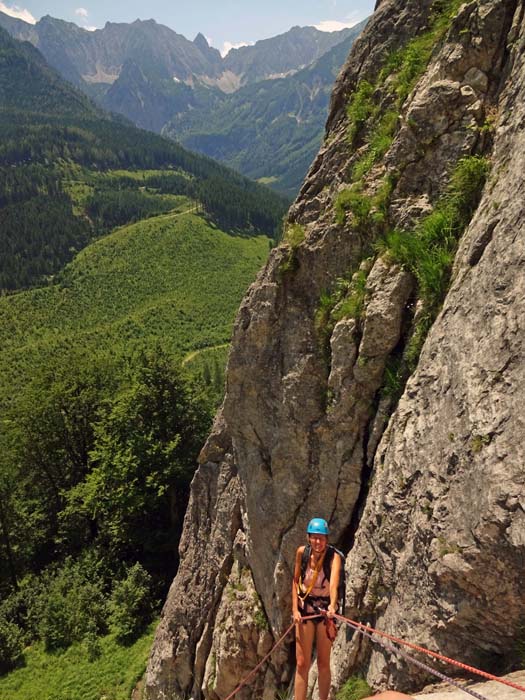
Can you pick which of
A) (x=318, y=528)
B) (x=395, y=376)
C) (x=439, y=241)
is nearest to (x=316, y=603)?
(x=318, y=528)

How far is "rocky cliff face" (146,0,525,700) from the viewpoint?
604 centimetres

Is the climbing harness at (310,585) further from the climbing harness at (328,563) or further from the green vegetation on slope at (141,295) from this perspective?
the green vegetation on slope at (141,295)

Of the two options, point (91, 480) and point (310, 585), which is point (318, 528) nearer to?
point (310, 585)

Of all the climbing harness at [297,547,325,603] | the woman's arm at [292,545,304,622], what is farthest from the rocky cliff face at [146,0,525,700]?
the woman's arm at [292,545,304,622]

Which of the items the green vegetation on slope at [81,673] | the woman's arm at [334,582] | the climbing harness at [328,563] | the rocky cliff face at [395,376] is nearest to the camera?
the rocky cliff face at [395,376]

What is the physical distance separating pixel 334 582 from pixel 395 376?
3755mm

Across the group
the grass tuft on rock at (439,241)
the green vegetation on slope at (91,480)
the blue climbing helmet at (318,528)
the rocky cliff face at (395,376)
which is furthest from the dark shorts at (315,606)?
the green vegetation on slope at (91,480)

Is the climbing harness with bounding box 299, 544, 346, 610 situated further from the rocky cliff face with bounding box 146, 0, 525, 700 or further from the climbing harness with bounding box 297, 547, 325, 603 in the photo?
the rocky cliff face with bounding box 146, 0, 525, 700

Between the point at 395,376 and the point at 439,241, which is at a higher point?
the point at 439,241

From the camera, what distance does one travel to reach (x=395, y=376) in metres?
8.48

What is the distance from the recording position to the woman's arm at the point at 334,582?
718cm

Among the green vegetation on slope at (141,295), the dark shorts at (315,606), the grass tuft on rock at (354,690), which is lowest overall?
the green vegetation on slope at (141,295)

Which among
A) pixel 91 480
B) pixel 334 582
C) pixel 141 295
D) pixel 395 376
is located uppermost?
pixel 395 376

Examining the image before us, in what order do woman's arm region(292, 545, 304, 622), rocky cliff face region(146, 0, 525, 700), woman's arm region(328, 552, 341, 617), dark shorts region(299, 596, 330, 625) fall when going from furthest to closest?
dark shorts region(299, 596, 330, 625) < woman's arm region(292, 545, 304, 622) < woman's arm region(328, 552, 341, 617) < rocky cliff face region(146, 0, 525, 700)
